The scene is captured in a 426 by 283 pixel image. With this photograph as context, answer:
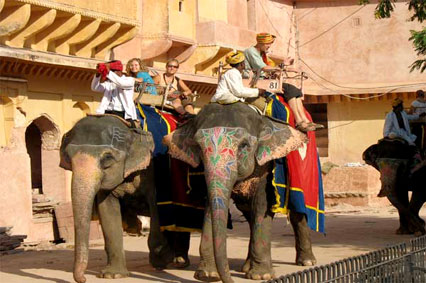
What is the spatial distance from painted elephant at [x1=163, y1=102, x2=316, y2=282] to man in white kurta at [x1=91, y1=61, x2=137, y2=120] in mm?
726

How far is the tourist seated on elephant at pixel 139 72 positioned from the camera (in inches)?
548

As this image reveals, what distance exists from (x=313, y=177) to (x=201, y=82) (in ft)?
53.3

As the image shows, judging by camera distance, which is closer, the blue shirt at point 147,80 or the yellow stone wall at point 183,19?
the blue shirt at point 147,80

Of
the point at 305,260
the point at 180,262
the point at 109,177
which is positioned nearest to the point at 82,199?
the point at 109,177

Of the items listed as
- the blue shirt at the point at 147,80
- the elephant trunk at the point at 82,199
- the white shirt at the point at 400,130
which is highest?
the blue shirt at the point at 147,80

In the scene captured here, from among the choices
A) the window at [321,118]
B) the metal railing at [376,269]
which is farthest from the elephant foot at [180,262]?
the window at [321,118]

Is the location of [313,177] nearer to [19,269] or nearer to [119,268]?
[119,268]

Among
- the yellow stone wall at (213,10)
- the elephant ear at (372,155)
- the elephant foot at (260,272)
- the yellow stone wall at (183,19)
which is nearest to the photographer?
the elephant foot at (260,272)

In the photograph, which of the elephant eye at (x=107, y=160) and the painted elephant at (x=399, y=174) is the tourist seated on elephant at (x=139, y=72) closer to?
the elephant eye at (x=107, y=160)

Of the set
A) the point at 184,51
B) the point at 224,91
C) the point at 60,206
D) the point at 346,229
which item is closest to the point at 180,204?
the point at 224,91

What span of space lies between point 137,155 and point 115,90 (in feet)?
2.81

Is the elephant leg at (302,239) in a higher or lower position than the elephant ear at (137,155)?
lower

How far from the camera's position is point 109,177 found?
12.2 m

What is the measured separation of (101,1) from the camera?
24.2m
